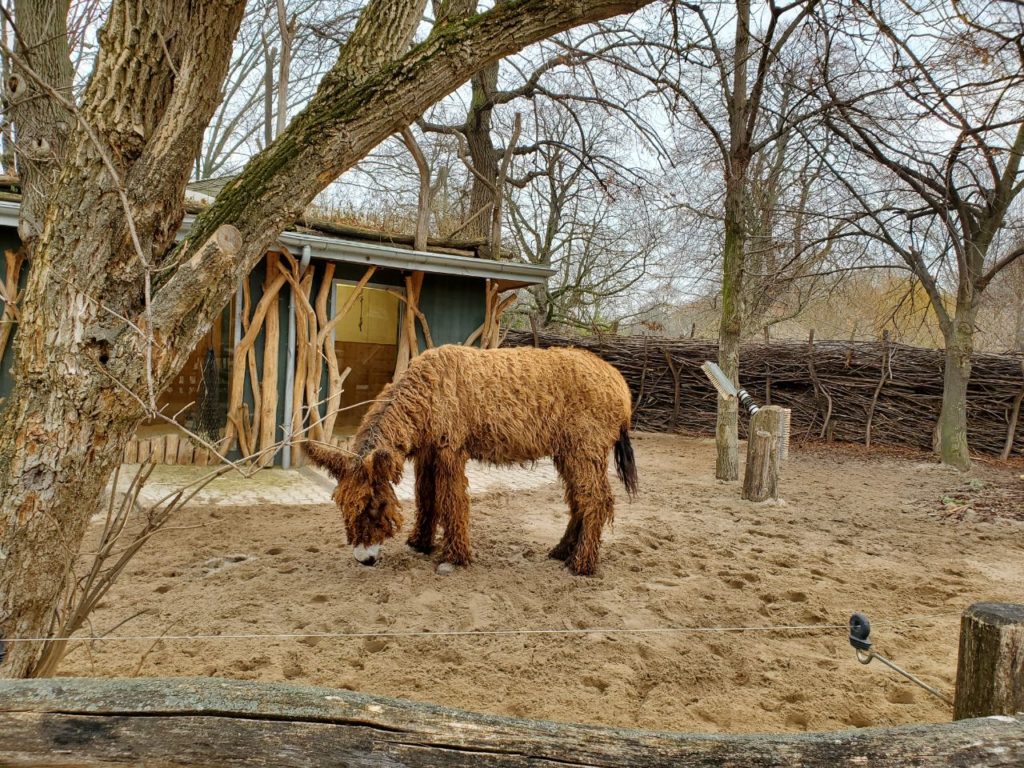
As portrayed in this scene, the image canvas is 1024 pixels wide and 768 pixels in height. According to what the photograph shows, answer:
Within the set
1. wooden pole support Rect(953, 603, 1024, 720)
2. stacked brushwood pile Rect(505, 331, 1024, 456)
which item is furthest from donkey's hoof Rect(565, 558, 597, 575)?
stacked brushwood pile Rect(505, 331, 1024, 456)

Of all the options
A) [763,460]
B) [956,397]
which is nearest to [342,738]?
[763,460]

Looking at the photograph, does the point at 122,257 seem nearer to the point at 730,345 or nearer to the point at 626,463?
the point at 626,463

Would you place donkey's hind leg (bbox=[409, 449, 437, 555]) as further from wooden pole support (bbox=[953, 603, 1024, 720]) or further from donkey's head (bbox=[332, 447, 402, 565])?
wooden pole support (bbox=[953, 603, 1024, 720])

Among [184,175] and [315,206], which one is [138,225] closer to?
[184,175]

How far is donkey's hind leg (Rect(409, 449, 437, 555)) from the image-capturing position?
15.2 feet

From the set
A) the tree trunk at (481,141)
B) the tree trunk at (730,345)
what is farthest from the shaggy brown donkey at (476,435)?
the tree trunk at (481,141)

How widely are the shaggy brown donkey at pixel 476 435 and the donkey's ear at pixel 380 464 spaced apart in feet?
0.05

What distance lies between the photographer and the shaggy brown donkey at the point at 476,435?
13.5ft

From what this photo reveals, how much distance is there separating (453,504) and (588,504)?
995mm

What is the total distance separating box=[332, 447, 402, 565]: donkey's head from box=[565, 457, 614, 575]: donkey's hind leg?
132 centimetres

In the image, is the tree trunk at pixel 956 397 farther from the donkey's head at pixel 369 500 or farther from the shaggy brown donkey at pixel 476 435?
the donkey's head at pixel 369 500

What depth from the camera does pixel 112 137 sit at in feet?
5.95

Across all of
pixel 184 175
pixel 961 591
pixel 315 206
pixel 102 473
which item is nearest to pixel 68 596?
pixel 102 473

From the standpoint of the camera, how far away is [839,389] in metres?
12.2
